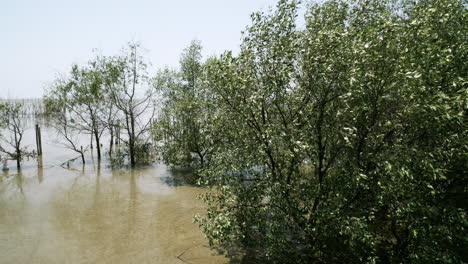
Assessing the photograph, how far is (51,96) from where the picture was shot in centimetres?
2375

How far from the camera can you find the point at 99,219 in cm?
1337

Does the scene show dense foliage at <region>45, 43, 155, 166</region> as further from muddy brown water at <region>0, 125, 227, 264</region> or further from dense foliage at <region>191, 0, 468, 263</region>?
dense foliage at <region>191, 0, 468, 263</region>

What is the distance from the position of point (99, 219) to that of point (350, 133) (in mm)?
12267

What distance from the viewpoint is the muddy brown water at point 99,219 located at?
10.1m

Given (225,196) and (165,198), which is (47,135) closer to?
(165,198)

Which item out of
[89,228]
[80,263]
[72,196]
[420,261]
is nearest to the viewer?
[420,261]

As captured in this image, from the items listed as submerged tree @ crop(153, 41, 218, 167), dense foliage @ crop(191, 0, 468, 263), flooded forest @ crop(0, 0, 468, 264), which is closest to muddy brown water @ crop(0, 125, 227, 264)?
flooded forest @ crop(0, 0, 468, 264)

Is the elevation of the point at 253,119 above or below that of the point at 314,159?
above

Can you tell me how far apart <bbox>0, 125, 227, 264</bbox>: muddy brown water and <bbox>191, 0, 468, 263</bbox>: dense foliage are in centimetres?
381

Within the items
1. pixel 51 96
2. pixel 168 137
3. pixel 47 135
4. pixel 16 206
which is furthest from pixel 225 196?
pixel 47 135

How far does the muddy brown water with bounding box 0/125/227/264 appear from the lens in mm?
10148

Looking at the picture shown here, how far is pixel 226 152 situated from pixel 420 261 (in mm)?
5000

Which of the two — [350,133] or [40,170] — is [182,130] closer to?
[40,170]

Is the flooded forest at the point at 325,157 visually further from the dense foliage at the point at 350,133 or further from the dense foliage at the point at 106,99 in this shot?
the dense foliage at the point at 106,99
